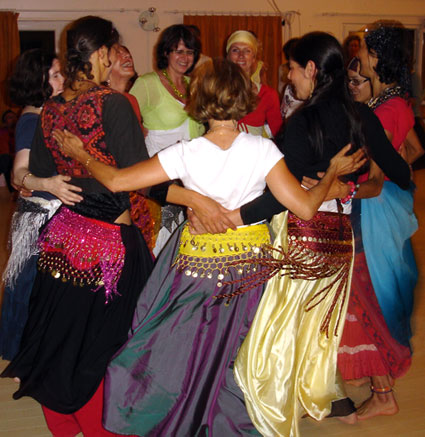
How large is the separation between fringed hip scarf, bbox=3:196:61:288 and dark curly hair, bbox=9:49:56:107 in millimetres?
487

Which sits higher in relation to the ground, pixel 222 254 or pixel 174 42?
pixel 174 42

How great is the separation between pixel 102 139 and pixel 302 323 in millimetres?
1022

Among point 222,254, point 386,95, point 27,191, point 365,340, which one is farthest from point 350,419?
point 27,191

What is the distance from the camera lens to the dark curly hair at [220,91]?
1.68 meters

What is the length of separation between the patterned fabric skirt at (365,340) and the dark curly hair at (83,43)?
1411 mm

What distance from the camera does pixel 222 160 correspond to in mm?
1713

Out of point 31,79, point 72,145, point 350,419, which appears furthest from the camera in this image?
point 31,79

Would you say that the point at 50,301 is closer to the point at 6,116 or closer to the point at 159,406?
the point at 159,406

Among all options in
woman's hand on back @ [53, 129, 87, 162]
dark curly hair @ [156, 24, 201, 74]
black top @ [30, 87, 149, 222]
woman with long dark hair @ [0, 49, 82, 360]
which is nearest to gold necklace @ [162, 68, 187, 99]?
dark curly hair @ [156, 24, 201, 74]

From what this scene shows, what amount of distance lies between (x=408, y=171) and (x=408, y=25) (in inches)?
372

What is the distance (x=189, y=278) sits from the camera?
1.87 m

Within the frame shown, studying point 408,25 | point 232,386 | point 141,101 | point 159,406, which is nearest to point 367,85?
point 141,101

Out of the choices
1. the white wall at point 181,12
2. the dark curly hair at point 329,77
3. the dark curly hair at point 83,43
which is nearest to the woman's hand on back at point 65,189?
the dark curly hair at point 83,43

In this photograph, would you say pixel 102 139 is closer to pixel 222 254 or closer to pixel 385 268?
pixel 222 254
